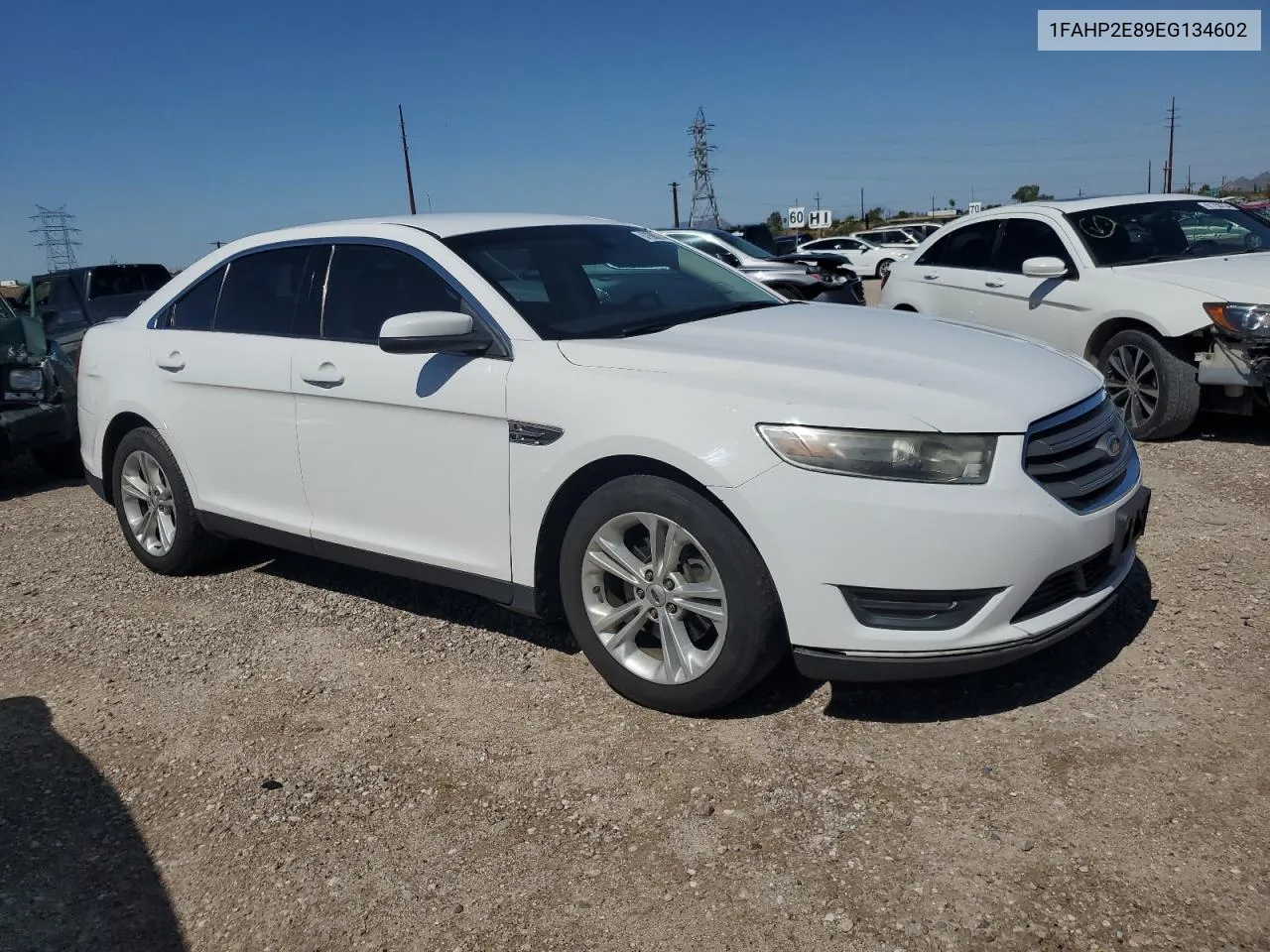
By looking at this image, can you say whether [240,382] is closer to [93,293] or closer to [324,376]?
[324,376]

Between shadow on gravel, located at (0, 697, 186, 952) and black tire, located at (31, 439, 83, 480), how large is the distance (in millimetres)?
5093

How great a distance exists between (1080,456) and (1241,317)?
3.69 meters

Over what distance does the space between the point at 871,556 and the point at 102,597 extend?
390 cm

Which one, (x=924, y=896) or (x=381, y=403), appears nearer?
(x=924, y=896)

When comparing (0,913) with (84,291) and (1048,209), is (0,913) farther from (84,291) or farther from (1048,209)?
(84,291)

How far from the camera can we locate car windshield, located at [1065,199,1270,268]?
284 inches

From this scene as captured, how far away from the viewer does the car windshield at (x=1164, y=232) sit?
721 centimetres

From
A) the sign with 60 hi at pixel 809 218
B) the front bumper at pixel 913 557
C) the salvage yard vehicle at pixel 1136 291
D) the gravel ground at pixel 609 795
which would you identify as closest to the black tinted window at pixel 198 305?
the gravel ground at pixel 609 795

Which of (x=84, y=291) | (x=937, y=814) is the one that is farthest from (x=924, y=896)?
(x=84, y=291)

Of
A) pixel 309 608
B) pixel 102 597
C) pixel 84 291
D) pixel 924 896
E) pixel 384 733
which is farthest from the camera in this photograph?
pixel 84 291

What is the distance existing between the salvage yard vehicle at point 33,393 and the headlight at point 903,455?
6.49 m

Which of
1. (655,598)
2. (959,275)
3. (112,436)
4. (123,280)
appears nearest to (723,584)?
(655,598)

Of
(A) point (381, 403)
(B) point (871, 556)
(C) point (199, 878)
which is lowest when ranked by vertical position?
(C) point (199, 878)

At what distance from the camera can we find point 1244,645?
149 inches
